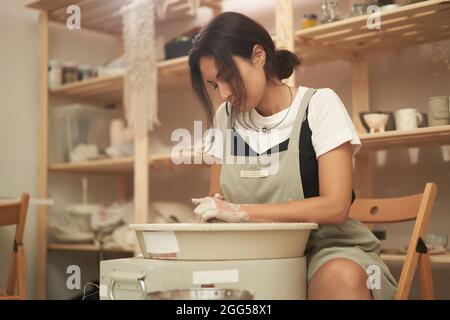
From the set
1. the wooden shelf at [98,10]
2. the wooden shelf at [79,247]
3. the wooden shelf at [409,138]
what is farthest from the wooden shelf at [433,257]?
the wooden shelf at [98,10]

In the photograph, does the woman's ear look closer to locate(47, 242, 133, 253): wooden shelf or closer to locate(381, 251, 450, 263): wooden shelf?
locate(381, 251, 450, 263): wooden shelf

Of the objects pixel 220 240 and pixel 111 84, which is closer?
pixel 220 240

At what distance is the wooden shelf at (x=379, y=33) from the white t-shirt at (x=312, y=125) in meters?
0.55

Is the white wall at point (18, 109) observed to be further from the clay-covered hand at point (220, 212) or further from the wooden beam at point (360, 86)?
the clay-covered hand at point (220, 212)

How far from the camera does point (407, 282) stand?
4.51 ft

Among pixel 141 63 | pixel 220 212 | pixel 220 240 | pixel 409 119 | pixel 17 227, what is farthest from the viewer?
pixel 141 63

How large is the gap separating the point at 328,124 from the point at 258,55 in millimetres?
238

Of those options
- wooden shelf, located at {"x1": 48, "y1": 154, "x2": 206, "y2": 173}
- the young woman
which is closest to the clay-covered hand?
the young woman

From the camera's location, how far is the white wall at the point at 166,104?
6.50 feet

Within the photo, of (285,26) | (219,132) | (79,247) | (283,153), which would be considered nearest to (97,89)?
(79,247)

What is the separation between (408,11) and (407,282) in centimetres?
80

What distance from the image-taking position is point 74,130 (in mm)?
2801

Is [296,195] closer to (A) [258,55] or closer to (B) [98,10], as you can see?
(A) [258,55]

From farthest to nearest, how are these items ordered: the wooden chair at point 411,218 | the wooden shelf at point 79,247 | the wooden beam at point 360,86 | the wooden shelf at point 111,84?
1. the wooden shelf at point 79,247
2. the wooden shelf at point 111,84
3. the wooden beam at point 360,86
4. the wooden chair at point 411,218
